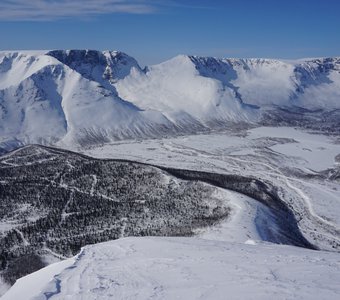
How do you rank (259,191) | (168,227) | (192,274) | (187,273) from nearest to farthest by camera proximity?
→ (192,274) < (187,273) < (168,227) < (259,191)

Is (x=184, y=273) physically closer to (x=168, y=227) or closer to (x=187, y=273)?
(x=187, y=273)

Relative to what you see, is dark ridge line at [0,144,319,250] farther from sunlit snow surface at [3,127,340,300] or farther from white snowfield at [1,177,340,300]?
sunlit snow surface at [3,127,340,300]

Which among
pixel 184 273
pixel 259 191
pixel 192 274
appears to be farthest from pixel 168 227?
pixel 192 274

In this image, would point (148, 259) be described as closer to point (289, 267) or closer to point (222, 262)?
point (222, 262)

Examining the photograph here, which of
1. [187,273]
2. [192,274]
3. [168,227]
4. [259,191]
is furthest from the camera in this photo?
[259,191]

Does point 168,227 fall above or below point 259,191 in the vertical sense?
above

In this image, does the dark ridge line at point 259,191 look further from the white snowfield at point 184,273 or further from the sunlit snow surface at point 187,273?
the sunlit snow surface at point 187,273

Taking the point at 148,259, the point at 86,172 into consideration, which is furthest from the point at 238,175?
the point at 148,259

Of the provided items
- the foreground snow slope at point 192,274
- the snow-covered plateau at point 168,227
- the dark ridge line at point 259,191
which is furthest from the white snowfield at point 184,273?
the dark ridge line at point 259,191

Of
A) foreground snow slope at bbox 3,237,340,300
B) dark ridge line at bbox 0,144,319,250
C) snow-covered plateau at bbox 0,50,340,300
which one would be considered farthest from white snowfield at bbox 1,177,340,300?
dark ridge line at bbox 0,144,319,250
